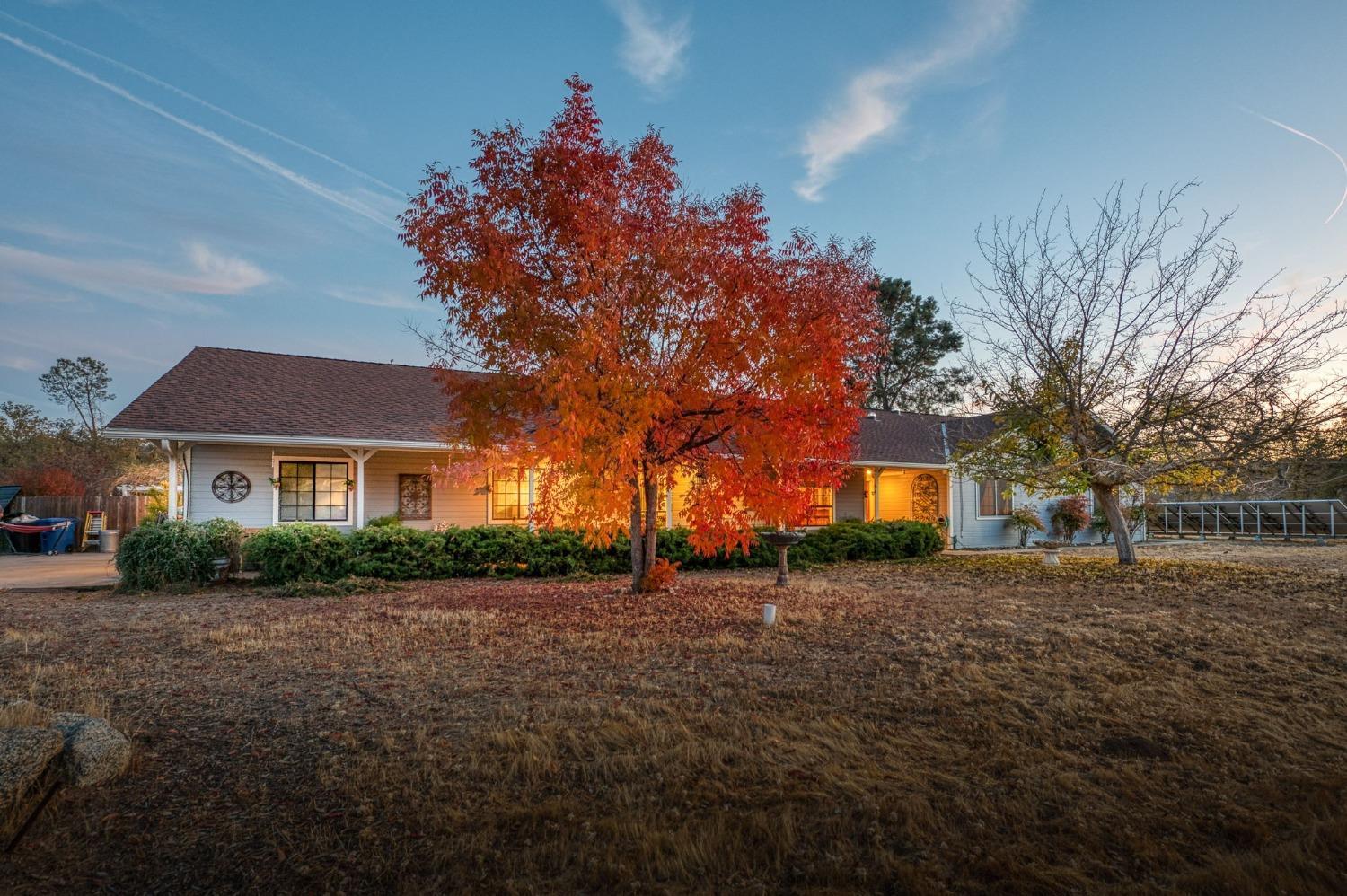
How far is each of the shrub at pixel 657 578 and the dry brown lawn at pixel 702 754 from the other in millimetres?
2106

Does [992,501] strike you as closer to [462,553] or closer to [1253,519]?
[1253,519]

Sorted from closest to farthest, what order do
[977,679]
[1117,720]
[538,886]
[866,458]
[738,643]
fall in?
[538,886] → [1117,720] → [977,679] → [738,643] → [866,458]

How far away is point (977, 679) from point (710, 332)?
15.5 feet

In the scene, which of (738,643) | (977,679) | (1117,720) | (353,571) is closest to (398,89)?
(353,571)

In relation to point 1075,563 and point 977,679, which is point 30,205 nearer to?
point 977,679

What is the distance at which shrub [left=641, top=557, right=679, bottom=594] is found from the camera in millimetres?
10305

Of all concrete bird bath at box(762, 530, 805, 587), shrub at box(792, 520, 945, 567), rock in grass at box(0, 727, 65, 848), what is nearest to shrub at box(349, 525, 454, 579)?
concrete bird bath at box(762, 530, 805, 587)

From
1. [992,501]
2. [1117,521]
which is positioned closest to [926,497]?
[992,501]

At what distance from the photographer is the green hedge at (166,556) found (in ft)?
35.6

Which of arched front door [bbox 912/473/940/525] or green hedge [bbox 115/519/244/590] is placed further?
arched front door [bbox 912/473/940/525]

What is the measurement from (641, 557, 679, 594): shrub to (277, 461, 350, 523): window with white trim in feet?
24.1

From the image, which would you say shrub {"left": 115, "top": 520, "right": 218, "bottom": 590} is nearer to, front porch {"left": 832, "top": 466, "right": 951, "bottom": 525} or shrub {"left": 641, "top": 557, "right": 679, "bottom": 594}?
shrub {"left": 641, "top": 557, "right": 679, "bottom": 594}

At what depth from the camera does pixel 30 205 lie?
603 inches

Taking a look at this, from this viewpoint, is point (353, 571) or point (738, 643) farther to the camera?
point (353, 571)
